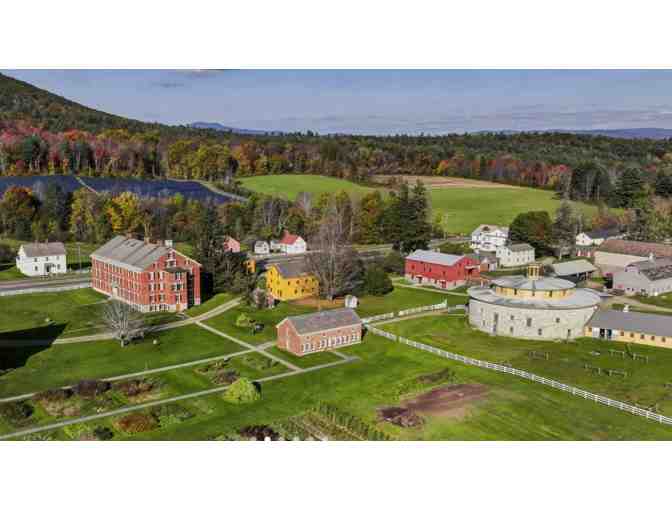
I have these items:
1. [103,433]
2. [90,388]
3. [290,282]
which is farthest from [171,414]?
[290,282]

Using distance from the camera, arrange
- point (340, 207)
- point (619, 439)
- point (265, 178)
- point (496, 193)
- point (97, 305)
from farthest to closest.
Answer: point (265, 178), point (496, 193), point (340, 207), point (97, 305), point (619, 439)

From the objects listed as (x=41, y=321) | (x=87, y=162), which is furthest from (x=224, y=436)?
(x=87, y=162)

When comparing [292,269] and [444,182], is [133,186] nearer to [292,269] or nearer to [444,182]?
[444,182]

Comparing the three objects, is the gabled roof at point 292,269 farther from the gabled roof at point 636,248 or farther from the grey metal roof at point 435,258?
the gabled roof at point 636,248

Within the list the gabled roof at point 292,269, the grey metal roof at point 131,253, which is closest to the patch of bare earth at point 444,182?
the gabled roof at point 292,269

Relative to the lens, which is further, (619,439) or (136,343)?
(136,343)

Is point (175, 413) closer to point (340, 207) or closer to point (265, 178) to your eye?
point (340, 207)
